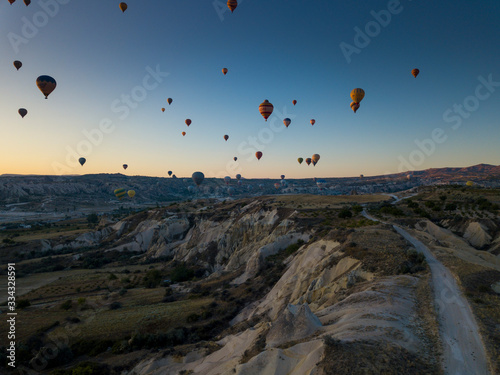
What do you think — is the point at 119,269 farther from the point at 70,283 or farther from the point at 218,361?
the point at 218,361

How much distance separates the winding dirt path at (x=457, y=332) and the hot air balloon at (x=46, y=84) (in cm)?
4705

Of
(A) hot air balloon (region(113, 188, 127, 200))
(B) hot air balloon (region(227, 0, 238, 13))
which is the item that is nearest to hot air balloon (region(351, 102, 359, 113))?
(B) hot air balloon (region(227, 0, 238, 13))

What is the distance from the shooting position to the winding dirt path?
7.75 m

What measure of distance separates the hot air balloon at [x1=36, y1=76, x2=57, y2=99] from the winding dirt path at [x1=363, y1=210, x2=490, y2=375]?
47048 millimetres

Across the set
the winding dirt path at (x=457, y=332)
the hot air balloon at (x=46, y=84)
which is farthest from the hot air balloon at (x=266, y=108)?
the winding dirt path at (x=457, y=332)

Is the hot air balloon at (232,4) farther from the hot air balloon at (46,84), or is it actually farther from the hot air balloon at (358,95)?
the hot air balloon at (46,84)

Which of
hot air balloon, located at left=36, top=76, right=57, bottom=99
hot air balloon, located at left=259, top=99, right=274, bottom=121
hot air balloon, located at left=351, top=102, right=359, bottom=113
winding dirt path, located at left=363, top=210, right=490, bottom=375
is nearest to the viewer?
winding dirt path, located at left=363, top=210, right=490, bottom=375

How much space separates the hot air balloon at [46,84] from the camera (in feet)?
114

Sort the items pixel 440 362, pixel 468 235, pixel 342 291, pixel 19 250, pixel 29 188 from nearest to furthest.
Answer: pixel 440 362 < pixel 342 291 < pixel 468 235 < pixel 19 250 < pixel 29 188

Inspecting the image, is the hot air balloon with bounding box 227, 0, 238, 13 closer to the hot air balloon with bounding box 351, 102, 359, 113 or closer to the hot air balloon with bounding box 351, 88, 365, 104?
the hot air balloon with bounding box 351, 88, 365, 104

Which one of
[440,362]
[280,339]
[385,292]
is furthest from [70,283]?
[440,362]

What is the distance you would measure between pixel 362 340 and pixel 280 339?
3.43 meters

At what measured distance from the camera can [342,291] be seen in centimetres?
1485

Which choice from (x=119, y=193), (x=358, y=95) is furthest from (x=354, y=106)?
(x=119, y=193)
